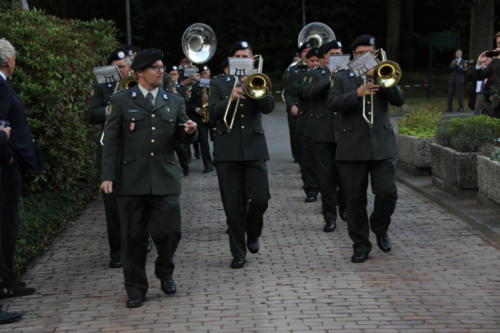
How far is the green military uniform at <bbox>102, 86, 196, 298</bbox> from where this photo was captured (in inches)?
294

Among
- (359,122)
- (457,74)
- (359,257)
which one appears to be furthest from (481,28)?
(359,257)

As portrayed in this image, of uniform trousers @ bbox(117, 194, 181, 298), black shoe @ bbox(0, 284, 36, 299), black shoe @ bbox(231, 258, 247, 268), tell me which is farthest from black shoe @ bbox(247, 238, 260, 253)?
black shoe @ bbox(0, 284, 36, 299)

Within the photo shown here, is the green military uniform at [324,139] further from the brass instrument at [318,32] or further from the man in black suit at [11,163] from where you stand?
the brass instrument at [318,32]

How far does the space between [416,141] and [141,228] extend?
748 centimetres

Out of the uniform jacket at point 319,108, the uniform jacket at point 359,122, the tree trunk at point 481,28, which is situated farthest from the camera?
the tree trunk at point 481,28

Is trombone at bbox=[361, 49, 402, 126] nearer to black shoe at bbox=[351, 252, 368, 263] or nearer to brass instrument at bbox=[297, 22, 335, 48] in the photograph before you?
black shoe at bbox=[351, 252, 368, 263]

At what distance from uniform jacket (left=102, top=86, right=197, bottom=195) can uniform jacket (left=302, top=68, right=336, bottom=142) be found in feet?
11.2

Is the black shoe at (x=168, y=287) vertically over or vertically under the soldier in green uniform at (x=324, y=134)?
under

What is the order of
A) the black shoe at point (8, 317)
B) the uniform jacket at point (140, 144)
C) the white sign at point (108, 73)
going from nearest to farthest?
1. the black shoe at point (8, 317)
2. the uniform jacket at point (140, 144)
3. the white sign at point (108, 73)

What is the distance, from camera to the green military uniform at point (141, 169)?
24.5ft

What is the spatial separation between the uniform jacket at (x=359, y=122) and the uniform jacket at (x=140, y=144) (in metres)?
1.94

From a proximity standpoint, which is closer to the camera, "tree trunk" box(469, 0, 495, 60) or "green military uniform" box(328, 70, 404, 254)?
"green military uniform" box(328, 70, 404, 254)

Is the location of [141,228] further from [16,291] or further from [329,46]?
[329,46]

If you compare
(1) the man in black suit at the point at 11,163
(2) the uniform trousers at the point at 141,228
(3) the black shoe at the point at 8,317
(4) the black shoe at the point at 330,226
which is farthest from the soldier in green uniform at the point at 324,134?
(3) the black shoe at the point at 8,317
